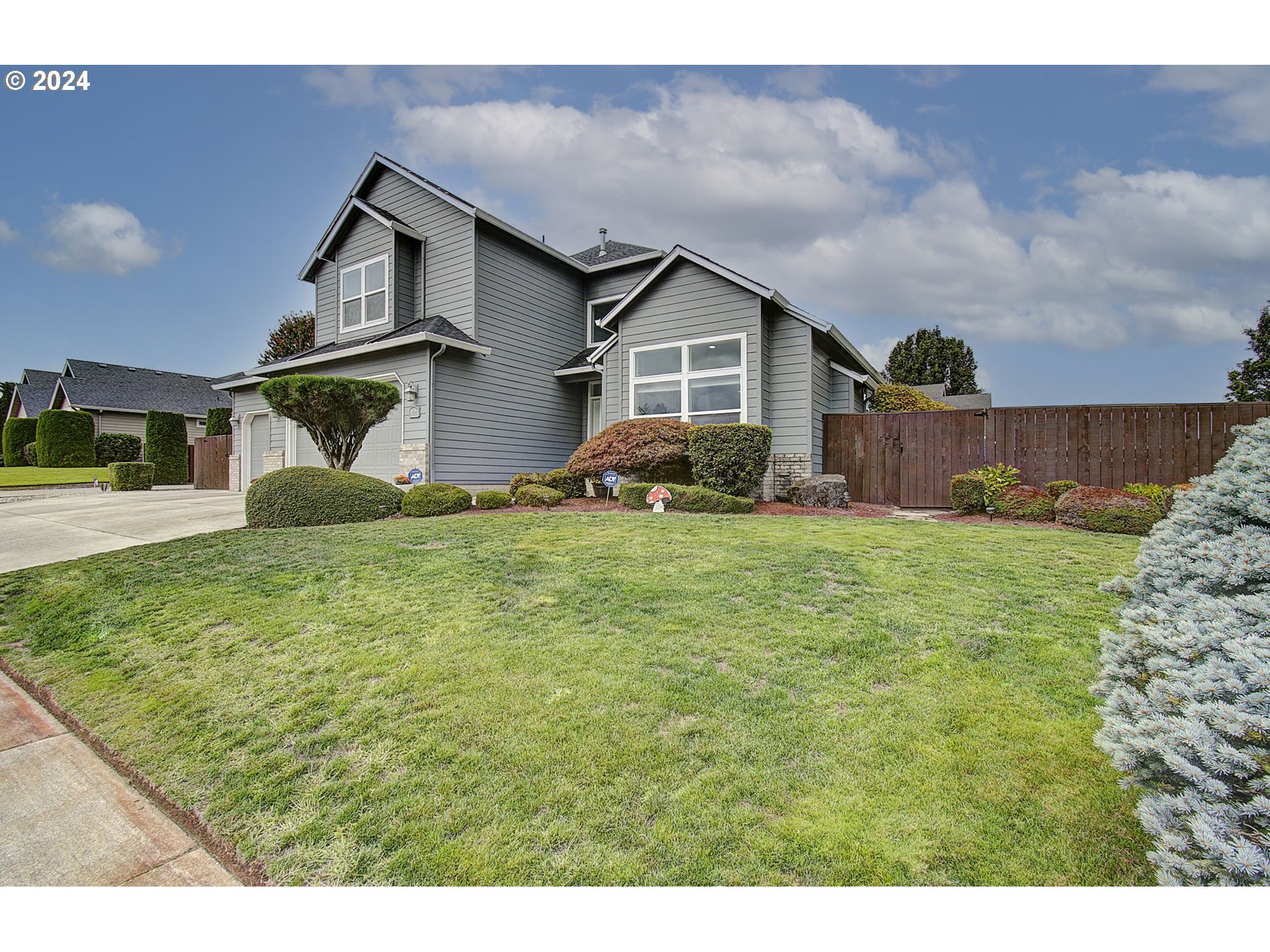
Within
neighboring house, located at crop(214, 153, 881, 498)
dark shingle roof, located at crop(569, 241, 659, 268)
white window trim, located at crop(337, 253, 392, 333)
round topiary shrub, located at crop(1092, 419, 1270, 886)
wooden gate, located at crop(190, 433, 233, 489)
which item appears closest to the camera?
round topiary shrub, located at crop(1092, 419, 1270, 886)

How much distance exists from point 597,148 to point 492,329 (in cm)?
863

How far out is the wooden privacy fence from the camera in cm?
950

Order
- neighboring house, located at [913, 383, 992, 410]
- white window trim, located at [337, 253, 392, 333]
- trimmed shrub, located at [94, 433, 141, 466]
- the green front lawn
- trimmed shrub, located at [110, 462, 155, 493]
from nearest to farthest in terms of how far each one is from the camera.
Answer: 1. white window trim, located at [337, 253, 392, 333]
2. trimmed shrub, located at [110, 462, 155, 493]
3. the green front lawn
4. trimmed shrub, located at [94, 433, 141, 466]
5. neighboring house, located at [913, 383, 992, 410]

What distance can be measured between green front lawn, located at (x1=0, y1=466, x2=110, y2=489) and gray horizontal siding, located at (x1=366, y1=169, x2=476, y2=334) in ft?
46.1

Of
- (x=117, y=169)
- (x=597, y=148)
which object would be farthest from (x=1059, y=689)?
(x=117, y=169)

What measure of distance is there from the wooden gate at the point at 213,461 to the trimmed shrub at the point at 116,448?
8.41m

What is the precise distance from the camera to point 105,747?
2.85m

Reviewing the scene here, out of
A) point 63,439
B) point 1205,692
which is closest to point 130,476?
point 63,439

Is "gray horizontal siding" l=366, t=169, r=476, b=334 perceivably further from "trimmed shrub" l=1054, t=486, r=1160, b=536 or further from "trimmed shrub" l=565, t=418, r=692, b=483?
"trimmed shrub" l=1054, t=486, r=1160, b=536

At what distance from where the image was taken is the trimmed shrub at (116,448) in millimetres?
25062

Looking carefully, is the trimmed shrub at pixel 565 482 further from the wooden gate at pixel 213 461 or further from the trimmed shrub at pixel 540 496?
the wooden gate at pixel 213 461

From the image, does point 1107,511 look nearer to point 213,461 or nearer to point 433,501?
point 433,501

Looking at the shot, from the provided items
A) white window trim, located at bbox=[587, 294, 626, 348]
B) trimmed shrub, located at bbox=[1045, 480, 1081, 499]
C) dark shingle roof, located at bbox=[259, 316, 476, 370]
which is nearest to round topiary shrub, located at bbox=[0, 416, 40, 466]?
dark shingle roof, located at bbox=[259, 316, 476, 370]

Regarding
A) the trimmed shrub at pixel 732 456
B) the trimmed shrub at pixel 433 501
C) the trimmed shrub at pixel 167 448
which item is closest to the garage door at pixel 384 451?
the trimmed shrub at pixel 433 501
